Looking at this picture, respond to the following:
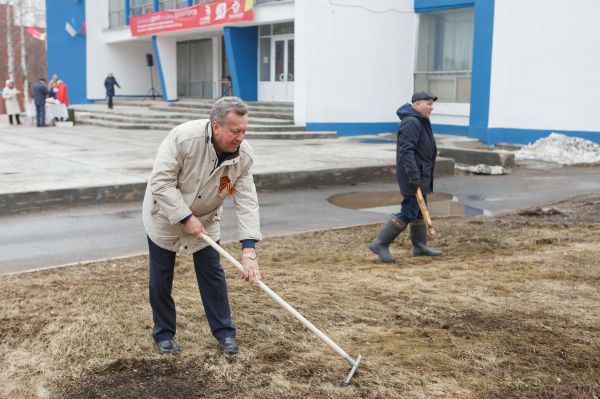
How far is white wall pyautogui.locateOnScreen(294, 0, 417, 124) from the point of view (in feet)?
69.1

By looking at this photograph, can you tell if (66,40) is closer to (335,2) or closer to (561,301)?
(335,2)

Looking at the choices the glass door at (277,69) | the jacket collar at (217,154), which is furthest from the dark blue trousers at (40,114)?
the jacket collar at (217,154)

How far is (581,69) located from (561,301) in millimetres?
14574

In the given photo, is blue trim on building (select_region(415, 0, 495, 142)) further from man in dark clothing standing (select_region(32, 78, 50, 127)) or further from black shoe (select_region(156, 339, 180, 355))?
black shoe (select_region(156, 339, 180, 355))

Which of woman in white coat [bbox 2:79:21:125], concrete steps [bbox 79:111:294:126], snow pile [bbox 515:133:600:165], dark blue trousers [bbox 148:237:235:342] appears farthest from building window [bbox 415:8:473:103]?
dark blue trousers [bbox 148:237:235:342]

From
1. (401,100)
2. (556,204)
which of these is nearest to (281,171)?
(556,204)

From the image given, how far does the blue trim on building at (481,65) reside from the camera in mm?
19938

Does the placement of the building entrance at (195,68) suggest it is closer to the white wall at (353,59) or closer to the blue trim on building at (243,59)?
the blue trim on building at (243,59)

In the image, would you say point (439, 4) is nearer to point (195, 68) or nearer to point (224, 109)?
point (195, 68)

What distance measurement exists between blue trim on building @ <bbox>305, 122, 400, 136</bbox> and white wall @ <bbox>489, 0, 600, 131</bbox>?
4.19 meters

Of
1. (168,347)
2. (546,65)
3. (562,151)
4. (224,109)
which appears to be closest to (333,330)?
(168,347)

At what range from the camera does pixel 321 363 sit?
4.12 metres

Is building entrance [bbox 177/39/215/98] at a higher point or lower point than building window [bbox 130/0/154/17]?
lower

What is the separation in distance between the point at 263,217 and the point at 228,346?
5132 millimetres
